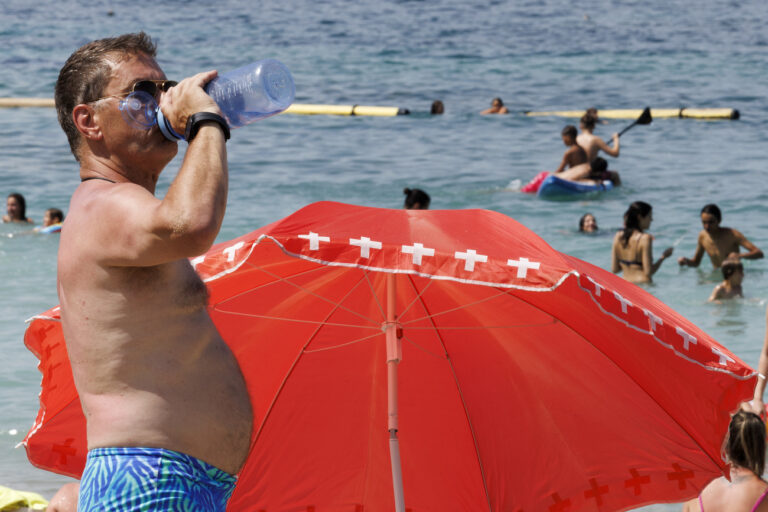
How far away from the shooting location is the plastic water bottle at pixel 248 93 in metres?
2.33

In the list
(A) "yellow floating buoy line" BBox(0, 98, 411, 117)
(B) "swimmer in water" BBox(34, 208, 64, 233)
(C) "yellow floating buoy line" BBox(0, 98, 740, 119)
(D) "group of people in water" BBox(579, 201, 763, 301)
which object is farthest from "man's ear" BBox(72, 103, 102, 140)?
(A) "yellow floating buoy line" BBox(0, 98, 411, 117)

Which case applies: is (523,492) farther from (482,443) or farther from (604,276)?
(604,276)

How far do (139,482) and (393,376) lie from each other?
4.58 ft

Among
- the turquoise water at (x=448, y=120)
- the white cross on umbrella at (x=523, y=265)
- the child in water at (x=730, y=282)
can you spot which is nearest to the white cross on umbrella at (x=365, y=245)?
the white cross on umbrella at (x=523, y=265)

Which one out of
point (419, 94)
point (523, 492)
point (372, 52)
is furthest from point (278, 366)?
point (372, 52)

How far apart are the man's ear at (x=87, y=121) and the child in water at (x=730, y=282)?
9.29 m

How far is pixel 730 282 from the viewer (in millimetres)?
10773

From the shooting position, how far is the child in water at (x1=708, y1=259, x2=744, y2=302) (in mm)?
10703

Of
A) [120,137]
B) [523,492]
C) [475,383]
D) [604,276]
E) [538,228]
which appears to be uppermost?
[120,137]

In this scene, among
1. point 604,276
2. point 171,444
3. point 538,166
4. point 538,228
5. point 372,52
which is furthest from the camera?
point 372,52

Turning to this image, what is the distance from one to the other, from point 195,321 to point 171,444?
0.27m

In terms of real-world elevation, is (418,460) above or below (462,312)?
below

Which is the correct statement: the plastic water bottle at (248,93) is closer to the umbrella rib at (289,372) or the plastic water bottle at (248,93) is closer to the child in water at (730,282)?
the umbrella rib at (289,372)

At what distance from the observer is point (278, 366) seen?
144 inches
